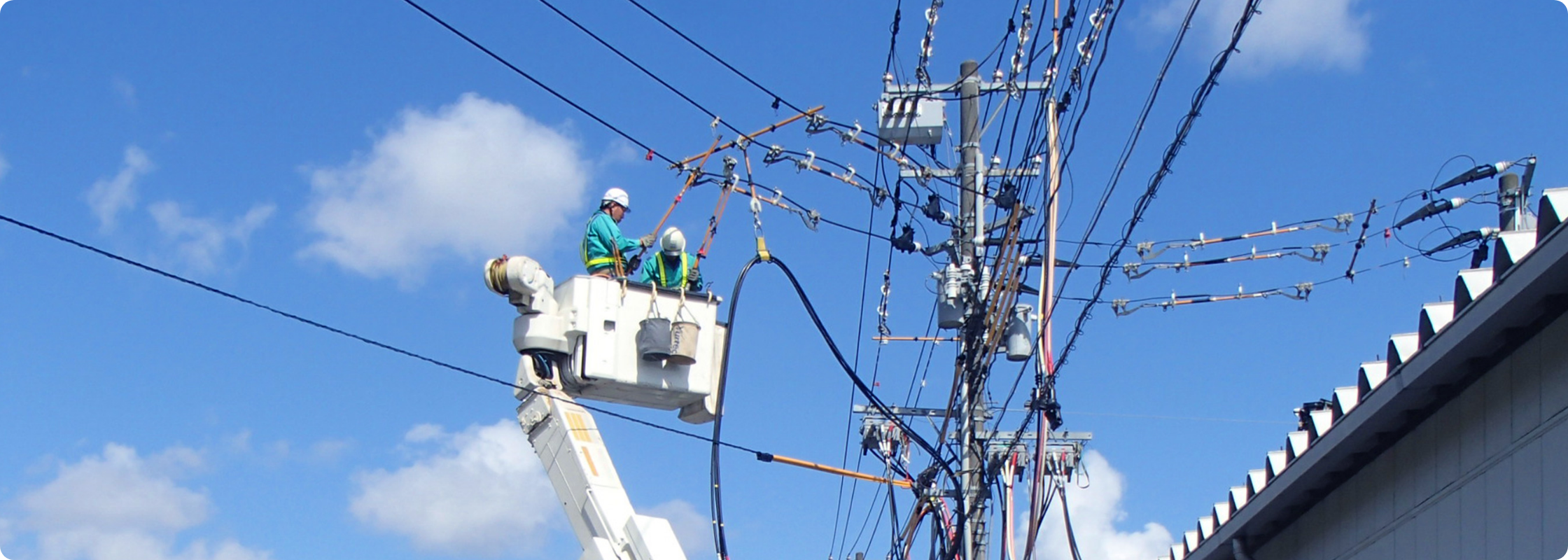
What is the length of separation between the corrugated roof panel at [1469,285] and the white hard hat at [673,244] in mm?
6103

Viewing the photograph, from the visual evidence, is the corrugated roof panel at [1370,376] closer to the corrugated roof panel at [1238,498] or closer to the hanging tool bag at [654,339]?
the corrugated roof panel at [1238,498]

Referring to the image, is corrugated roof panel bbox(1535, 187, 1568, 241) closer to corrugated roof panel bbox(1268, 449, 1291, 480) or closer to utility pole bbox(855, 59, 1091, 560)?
corrugated roof panel bbox(1268, 449, 1291, 480)

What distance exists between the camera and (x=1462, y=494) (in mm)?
8508

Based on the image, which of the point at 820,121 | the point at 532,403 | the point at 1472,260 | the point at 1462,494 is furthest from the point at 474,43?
the point at 1472,260

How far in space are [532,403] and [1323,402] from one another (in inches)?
238

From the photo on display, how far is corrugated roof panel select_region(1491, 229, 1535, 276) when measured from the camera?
24.6 feet

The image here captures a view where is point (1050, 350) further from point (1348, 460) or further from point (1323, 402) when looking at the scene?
point (1348, 460)

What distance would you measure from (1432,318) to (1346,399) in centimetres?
126

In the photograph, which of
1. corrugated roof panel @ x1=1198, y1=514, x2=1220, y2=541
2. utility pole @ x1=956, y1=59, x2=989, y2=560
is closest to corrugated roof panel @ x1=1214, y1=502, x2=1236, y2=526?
corrugated roof panel @ x1=1198, y1=514, x2=1220, y2=541

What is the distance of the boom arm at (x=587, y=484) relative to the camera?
1126cm

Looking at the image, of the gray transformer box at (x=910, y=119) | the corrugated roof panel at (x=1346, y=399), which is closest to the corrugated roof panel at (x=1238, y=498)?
the corrugated roof panel at (x=1346, y=399)

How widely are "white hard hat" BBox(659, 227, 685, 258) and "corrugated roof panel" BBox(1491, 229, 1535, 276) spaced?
21.0 ft

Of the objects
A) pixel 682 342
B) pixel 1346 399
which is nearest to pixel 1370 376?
pixel 1346 399

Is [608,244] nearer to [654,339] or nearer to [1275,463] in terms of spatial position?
[654,339]
